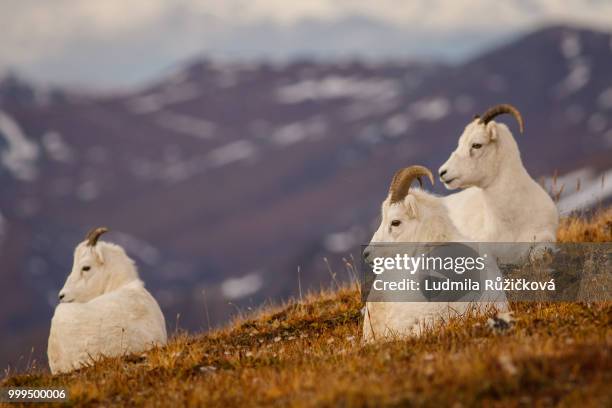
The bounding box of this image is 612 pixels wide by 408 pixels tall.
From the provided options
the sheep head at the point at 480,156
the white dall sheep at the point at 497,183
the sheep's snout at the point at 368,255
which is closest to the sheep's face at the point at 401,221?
the sheep's snout at the point at 368,255

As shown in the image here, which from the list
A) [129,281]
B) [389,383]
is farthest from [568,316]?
[129,281]

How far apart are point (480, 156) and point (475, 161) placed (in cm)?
14

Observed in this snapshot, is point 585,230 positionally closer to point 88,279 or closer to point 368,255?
point 368,255

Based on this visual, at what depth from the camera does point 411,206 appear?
10.7 m

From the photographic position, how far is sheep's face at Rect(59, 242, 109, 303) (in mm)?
15496

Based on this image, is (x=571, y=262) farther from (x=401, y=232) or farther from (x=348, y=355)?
(x=348, y=355)

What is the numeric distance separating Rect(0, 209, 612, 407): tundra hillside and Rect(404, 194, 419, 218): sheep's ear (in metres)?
1.61

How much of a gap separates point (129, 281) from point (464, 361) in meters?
9.14

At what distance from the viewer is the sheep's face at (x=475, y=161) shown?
47.9 ft

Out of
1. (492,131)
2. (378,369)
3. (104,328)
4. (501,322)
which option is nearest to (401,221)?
(501,322)

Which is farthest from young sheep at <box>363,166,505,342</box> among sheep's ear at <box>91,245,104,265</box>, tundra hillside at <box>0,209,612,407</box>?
sheep's ear at <box>91,245,104,265</box>
